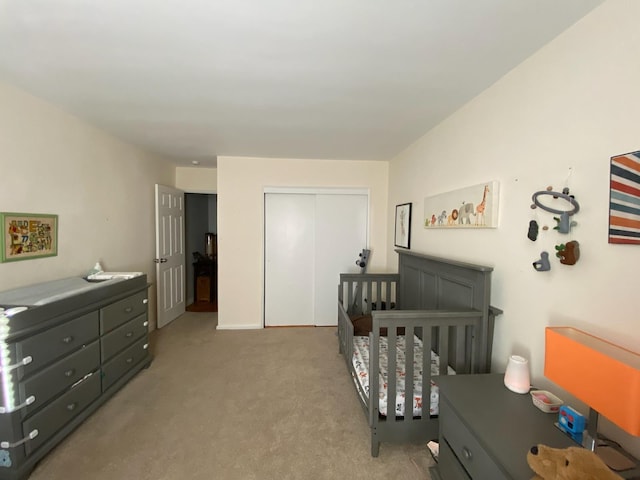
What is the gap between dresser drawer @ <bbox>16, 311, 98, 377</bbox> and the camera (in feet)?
5.03

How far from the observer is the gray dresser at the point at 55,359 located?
4.74 ft

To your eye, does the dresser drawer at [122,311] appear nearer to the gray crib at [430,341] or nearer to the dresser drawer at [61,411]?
the dresser drawer at [61,411]

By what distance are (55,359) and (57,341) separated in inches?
4.2

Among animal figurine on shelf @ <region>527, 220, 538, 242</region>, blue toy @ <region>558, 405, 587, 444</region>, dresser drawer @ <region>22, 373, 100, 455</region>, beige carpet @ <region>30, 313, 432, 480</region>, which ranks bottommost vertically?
beige carpet @ <region>30, 313, 432, 480</region>

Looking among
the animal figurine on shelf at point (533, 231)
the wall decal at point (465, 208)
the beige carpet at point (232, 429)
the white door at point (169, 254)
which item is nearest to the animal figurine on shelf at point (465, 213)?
the wall decal at point (465, 208)

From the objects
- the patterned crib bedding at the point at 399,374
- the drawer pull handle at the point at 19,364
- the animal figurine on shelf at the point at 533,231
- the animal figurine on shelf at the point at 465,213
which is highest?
the animal figurine on shelf at the point at 465,213

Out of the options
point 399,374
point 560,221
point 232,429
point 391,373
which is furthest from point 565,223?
point 232,429

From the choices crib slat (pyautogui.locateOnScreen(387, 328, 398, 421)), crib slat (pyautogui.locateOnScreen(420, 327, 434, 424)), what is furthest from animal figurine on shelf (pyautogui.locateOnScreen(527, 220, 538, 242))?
crib slat (pyautogui.locateOnScreen(387, 328, 398, 421))

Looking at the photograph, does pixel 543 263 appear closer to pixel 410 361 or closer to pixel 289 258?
pixel 410 361

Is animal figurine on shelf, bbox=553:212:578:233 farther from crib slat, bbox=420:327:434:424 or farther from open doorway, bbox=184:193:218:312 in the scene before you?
open doorway, bbox=184:193:218:312

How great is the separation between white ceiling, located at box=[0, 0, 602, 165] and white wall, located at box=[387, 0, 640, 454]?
0.46 ft

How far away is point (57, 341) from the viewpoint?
170 cm

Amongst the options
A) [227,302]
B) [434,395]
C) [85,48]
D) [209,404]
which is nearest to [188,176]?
[227,302]

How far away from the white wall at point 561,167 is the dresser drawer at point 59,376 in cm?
267
